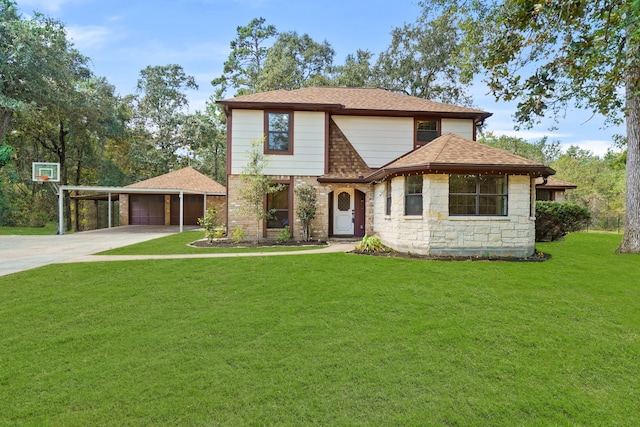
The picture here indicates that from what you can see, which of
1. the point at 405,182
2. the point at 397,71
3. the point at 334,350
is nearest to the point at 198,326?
the point at 334,350

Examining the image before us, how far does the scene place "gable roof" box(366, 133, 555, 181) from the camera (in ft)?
31.4

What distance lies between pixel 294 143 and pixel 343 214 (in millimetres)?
3723

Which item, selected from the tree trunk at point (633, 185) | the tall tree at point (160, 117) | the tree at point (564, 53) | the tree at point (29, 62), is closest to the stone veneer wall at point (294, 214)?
the tree at point (564, 53)

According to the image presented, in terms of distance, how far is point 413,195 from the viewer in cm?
1041

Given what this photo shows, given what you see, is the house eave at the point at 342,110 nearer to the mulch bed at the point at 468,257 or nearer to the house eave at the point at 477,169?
the house eave at the point at 477,169

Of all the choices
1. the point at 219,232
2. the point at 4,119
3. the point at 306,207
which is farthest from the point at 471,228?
the point at 4,119

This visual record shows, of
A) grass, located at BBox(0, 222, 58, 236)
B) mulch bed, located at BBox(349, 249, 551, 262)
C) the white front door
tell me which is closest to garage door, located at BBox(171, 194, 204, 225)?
grass, located at BBox(0, 222, 58, 236)

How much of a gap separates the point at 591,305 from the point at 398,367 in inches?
173

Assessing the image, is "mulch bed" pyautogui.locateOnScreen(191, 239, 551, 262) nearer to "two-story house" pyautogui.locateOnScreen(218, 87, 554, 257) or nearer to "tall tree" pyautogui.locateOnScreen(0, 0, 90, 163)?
"two-story house" pyautogui.locateOnScreen(218, 87, 554, 257)

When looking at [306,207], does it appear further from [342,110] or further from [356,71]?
[356,71]

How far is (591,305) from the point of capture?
5871 millimetres

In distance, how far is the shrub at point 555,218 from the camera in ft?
43.4

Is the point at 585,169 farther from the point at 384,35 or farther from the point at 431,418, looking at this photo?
the point at 431,418

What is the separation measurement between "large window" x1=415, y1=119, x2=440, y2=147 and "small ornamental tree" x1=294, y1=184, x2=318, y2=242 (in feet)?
17.7
